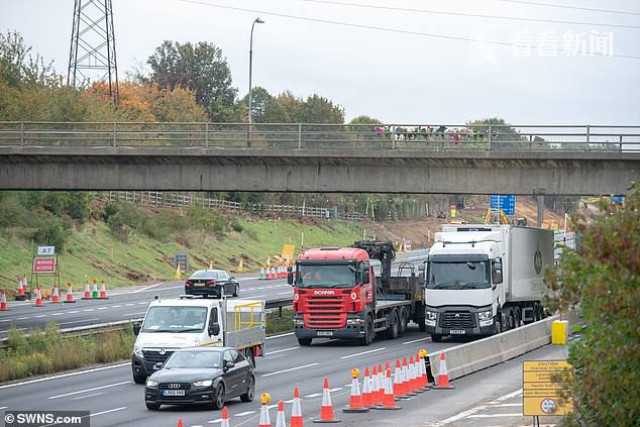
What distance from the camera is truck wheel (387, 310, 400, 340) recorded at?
150 ft

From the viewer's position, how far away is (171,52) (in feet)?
493

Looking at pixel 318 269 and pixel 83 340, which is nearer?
pixel 83 340

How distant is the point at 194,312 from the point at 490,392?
7.56m

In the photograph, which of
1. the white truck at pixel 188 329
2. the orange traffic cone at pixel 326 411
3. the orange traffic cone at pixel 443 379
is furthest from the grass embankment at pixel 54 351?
the orange traffic cone at pixel 326 411

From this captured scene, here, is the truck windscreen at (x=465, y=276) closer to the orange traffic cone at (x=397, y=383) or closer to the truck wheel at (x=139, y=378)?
the truck wheel at (x=139, y=378)

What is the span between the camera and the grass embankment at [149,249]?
235 feet

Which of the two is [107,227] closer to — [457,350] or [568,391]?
[457,350]

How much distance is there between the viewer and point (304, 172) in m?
46.7

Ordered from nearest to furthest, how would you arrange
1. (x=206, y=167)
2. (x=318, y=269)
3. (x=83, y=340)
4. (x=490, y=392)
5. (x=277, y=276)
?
(x=490, y=392) → (x=83, y=340) → (x=318, y=269) → (x=206, y=167) → (x=277, y=276)

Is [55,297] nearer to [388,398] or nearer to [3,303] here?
[3,303]

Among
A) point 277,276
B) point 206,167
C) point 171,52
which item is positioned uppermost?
point 171,52

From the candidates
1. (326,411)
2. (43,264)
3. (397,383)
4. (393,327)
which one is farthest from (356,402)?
(43,264)

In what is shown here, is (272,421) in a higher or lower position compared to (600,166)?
lower

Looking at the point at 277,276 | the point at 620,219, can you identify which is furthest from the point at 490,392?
the point at 277,276
